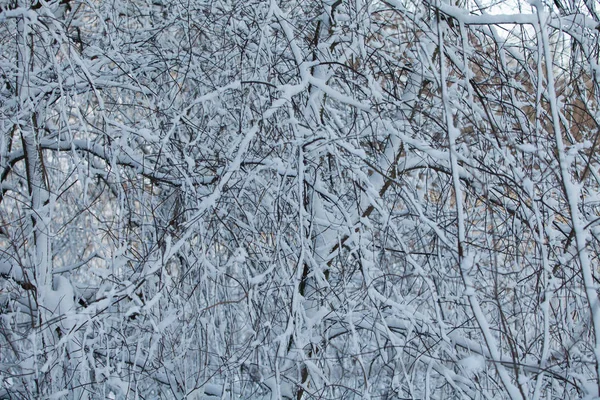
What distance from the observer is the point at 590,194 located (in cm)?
248

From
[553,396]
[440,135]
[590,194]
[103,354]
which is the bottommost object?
[553,396]

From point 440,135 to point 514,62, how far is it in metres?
0.77

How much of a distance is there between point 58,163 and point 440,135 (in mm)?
2206

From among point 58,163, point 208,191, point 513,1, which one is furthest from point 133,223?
point 513,1

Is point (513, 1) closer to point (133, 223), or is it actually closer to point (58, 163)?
point (133, 223)

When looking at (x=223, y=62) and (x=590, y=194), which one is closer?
(x=590, y=194)

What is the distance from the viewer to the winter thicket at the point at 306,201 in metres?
2.23

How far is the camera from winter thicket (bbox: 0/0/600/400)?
7.31 ft

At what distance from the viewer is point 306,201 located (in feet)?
9.09

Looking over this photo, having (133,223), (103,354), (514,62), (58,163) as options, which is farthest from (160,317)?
(514,62)

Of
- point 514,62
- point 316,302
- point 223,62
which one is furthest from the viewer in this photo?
point 223,62

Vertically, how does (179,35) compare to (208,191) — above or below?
above

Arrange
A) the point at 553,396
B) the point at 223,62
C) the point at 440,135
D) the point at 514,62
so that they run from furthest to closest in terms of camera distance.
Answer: the point at 223,62, the point at 514,62, the point at 440,135, the point at 553,396

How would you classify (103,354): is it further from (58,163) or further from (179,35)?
(179,35)
